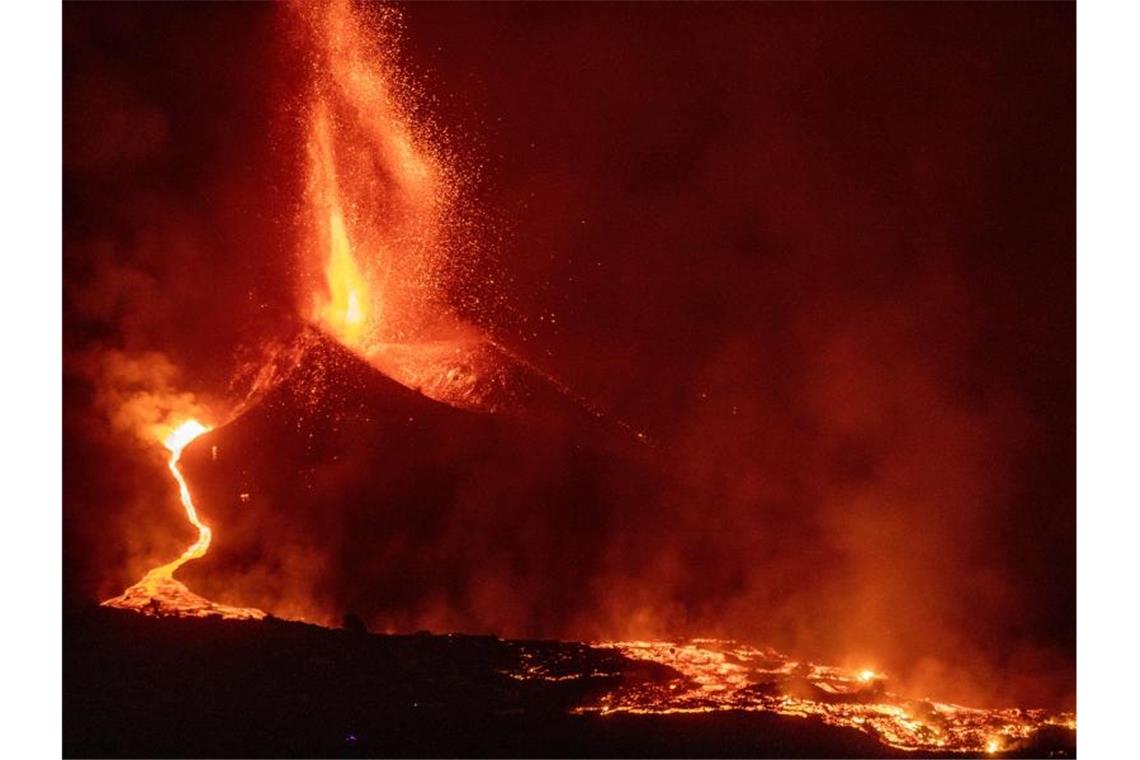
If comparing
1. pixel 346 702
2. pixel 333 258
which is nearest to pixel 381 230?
pixel 333 258

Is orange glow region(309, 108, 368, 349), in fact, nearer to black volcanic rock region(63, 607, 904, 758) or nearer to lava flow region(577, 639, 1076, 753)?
black volcanic rock region(63, 607, 904, 758)

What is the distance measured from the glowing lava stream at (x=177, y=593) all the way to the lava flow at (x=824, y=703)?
8.40ft

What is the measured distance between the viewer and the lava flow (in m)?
5.27

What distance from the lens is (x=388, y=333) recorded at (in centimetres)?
949

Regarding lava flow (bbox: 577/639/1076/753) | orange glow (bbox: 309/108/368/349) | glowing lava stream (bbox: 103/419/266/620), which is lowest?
lava flow (bbox: 577/639/1076/753)

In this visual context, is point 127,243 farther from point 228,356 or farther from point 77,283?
point 228,356

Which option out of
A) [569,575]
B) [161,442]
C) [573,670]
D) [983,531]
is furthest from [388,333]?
[983,531]

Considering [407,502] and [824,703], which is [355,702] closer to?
[824,703]

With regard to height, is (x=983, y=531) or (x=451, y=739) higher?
(x=983, y=531)

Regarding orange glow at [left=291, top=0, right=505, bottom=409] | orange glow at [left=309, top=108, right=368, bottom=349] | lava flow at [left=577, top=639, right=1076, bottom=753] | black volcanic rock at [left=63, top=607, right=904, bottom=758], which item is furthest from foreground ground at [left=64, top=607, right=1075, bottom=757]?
orange glow at [left=309, top=108, right=368, bottom=349]

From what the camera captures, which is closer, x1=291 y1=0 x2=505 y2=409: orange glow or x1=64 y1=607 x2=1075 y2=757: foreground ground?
x1=64 y1=607 x2=1075 y2=757: foreground ground

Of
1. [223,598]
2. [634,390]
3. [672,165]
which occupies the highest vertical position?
[672,165]

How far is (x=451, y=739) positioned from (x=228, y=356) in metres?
4.91

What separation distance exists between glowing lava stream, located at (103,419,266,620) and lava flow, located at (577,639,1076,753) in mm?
2560
